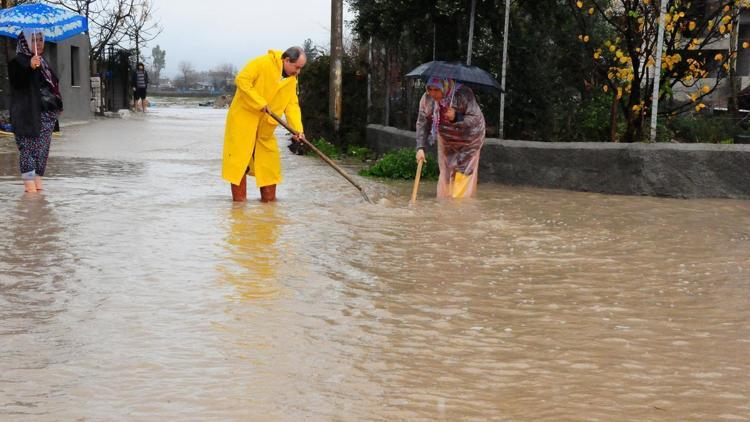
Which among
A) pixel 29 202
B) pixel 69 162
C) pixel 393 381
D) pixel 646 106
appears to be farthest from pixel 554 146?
pixel 393 381

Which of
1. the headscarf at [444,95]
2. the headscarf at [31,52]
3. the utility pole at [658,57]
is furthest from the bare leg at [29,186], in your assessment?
the utility pole at [658,57]

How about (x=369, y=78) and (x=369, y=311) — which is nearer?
(x=369, y=311)

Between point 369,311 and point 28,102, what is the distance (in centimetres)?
586

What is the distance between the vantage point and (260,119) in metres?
9.23

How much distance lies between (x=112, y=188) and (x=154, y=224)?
2.69 meters

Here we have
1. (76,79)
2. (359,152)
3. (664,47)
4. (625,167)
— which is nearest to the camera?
(625,167)

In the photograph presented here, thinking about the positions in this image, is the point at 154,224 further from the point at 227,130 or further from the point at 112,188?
the point at 112,188

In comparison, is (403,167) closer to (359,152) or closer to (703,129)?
(359,152)

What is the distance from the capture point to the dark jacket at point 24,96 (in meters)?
9.45

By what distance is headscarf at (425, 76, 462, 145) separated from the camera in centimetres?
945

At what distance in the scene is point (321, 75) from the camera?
18609 millimetres

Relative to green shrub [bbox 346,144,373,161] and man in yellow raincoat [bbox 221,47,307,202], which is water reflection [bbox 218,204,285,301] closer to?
man in yellow raincoat [bbox 221,47,307,202]

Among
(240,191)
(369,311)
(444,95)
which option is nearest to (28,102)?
(240,191)

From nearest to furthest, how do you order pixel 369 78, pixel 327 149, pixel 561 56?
pixel 561 56 < pixel 327 149 < pixel 369 78
